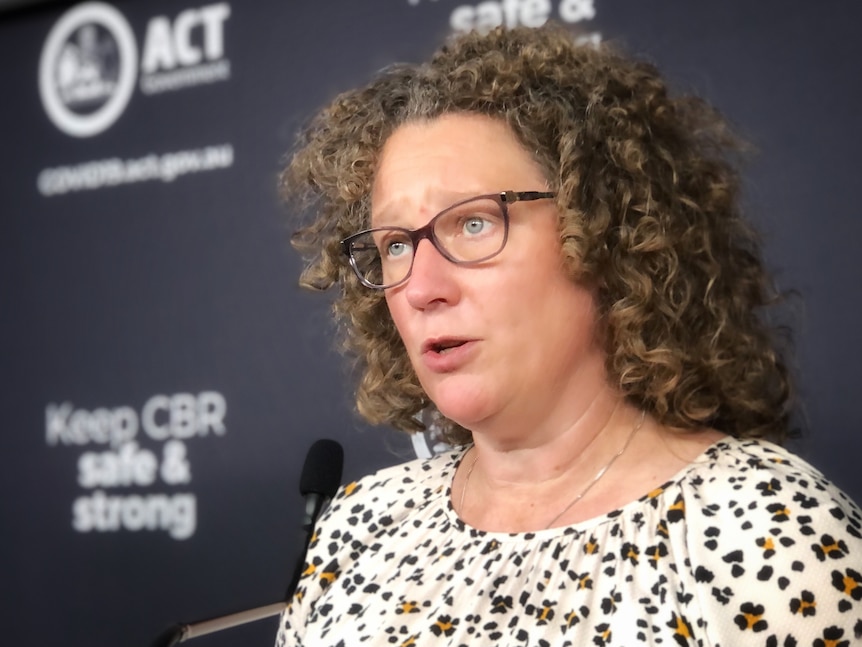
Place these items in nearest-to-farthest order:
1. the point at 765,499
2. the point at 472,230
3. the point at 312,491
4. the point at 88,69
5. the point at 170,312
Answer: the point at 765,499 < the point at 472,230 < the point at 312,491 < the point at 170,312 < the point at 88,69

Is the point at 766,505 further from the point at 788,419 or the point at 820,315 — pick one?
the point at 820,315

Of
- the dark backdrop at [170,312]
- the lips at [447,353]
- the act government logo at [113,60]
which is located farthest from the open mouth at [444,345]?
the act government logo at [113,60]

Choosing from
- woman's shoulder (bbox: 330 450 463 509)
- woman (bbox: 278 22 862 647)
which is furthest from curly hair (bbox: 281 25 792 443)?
woman's shoulder (bbox: 330 450 463 509)

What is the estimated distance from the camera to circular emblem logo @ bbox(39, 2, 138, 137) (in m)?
2.37

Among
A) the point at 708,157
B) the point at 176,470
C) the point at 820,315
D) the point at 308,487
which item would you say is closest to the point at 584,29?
the point at 708,157

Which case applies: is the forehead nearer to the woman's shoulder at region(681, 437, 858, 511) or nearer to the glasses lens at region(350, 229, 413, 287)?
the glasses lens at region(350, 229, 413, 287)

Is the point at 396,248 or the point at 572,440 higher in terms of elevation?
the point at 396,248

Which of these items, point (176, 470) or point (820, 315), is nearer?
point (820, 315)

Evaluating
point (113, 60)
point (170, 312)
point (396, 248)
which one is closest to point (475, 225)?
point (396, 248)

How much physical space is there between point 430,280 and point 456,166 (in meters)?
0.15

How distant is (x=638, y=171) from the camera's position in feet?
4.27

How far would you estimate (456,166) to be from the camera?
1265 millimetres

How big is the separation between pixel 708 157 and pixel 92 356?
1463 mm

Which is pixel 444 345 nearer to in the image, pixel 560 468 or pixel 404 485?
pixel 560 468
